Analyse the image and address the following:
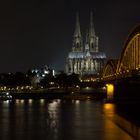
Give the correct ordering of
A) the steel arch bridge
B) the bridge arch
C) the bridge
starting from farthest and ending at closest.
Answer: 1. the bridge arch
2. the bridge
3. the steel arch bridge

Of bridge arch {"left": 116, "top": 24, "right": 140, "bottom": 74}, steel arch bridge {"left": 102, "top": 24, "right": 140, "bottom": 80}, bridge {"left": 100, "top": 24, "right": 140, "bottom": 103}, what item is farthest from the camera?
bridge arch {"left": 116, "top": 24, "right": 140, "bottom": 74}

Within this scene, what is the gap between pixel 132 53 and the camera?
92.2 meters

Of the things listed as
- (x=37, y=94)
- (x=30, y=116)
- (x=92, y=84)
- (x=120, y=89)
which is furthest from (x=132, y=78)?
(x=37, y=94)

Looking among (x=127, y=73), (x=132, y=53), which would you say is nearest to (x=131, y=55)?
(x=132, y=53)

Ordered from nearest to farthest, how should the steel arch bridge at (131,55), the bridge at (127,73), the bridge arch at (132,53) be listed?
the steel arch bridge at (131,55), the bridge at (127,73), the bridge arch at (132,53)

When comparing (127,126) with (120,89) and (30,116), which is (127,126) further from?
Result: (120,89)

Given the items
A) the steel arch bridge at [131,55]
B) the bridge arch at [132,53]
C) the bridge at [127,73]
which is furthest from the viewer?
the bridge arch at [132,53]

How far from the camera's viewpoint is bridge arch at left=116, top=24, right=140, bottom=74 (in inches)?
3231

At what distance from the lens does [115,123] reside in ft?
209

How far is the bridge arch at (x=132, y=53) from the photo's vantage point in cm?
8206

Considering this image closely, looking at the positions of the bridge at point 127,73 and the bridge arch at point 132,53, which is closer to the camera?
the bridge at point 127,73

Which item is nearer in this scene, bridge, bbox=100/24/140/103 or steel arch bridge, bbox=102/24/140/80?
steel arch bridge, bbox=102/24/140/80

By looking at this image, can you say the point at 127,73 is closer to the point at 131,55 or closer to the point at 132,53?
the point at 132,53

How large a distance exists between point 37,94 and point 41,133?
11659cm
